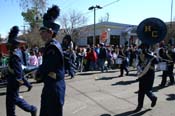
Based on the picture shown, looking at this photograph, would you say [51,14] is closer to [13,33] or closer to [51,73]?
[51,73]

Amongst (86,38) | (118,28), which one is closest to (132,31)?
(118,28)

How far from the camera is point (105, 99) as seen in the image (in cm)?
969

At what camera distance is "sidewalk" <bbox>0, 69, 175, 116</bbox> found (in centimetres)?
811

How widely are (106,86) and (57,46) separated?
773 cm

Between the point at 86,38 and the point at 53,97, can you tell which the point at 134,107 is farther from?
the point at 86,38

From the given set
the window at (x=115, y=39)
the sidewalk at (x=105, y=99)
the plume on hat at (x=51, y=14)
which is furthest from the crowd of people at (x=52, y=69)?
the window at (x=115, y=39)

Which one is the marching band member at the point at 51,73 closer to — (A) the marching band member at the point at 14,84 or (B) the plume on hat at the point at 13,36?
(A) the marching band member at the point at 14,84

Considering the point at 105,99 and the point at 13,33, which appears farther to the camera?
the point at 105,99

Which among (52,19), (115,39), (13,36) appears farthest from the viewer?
(115,39)

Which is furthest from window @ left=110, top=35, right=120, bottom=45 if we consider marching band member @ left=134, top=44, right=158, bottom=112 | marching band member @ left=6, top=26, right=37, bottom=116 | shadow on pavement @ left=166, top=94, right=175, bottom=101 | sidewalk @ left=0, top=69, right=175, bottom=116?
marching band member @ left=6, top=26, right=37, bottom=116

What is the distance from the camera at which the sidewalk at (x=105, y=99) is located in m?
8.11

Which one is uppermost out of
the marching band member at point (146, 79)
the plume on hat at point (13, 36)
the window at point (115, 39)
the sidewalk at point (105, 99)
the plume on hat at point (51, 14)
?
the window at point (115, 39)

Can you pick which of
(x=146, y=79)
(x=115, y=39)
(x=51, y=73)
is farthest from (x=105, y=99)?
(x=115, y=39)

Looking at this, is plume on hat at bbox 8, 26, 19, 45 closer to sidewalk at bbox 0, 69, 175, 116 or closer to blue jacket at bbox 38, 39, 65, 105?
sidewalk at bbox 0, 69, 175, 116
